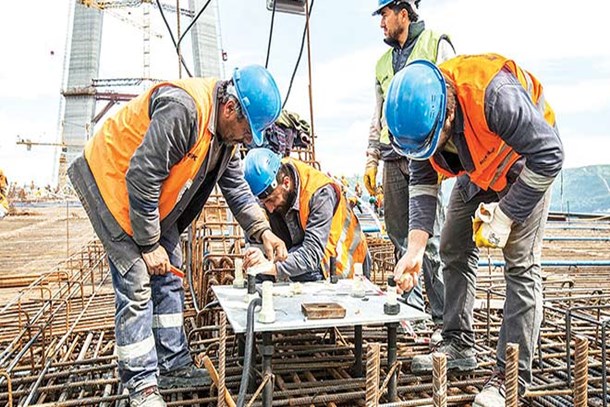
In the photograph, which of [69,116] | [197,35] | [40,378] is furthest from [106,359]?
[69,116]

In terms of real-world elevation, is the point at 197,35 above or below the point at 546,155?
above

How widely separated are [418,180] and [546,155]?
2.66ft

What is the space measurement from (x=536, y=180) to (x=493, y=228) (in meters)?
0.25

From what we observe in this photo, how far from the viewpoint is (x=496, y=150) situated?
6.85ft

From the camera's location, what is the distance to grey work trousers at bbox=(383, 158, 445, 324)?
122 inches

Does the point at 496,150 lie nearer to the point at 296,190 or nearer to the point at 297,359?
the point at 297,359

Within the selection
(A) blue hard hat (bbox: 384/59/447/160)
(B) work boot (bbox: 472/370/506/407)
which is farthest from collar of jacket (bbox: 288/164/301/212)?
(B) work boot (bbox: 472/370/506/407)

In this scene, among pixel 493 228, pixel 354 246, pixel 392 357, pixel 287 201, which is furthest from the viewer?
pixel 354 246

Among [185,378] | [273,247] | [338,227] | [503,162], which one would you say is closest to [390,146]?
[338,227]

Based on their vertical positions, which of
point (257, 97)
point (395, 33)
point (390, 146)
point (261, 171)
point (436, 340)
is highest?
point (395, 33)

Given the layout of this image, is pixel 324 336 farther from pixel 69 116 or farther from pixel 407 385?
pixel 69 116

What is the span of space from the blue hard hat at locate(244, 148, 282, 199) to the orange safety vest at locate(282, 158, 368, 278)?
0.68 feet

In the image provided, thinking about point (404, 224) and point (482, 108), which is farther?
point (404, 224)

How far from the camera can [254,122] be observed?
230 cm
